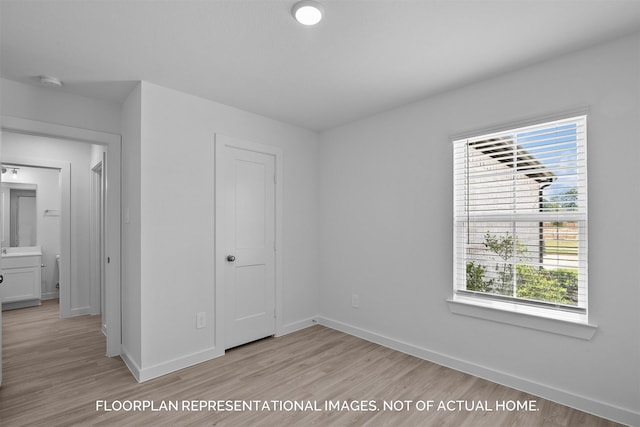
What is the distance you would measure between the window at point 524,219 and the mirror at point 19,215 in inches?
247

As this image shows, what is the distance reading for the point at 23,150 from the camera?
4156mm

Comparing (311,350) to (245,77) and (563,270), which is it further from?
(245,77)

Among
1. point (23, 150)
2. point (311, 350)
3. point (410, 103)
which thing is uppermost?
point (410, 103)

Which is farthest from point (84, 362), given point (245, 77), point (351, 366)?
point (245, 77)

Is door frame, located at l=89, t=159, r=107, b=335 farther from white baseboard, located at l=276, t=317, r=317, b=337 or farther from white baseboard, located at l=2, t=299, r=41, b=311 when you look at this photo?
white baseboard, located at l=276, t=317, r=317, b=337

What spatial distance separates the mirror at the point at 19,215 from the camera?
4938 millimetres

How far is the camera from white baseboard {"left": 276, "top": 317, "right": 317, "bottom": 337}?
3639 millimetres

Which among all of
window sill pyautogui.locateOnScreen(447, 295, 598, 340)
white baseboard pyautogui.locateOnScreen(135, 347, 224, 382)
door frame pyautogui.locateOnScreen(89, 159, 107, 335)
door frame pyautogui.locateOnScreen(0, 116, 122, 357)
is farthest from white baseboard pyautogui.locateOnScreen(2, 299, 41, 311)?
window sill pyautogui.locateOnScreen(447, 295, 598, 340)

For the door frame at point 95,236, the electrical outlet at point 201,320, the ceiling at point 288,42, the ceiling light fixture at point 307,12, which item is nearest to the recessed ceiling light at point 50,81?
the ceiling at point 288,42

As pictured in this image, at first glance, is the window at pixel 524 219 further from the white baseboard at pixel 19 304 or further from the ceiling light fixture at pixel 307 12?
the white baseboard at pixel 19 304

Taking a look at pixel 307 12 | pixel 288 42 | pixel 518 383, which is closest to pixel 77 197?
pixel 288 42

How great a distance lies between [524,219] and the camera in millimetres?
2457

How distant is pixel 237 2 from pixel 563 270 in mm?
2756

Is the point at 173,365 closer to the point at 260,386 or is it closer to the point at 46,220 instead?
the point at 260,386
